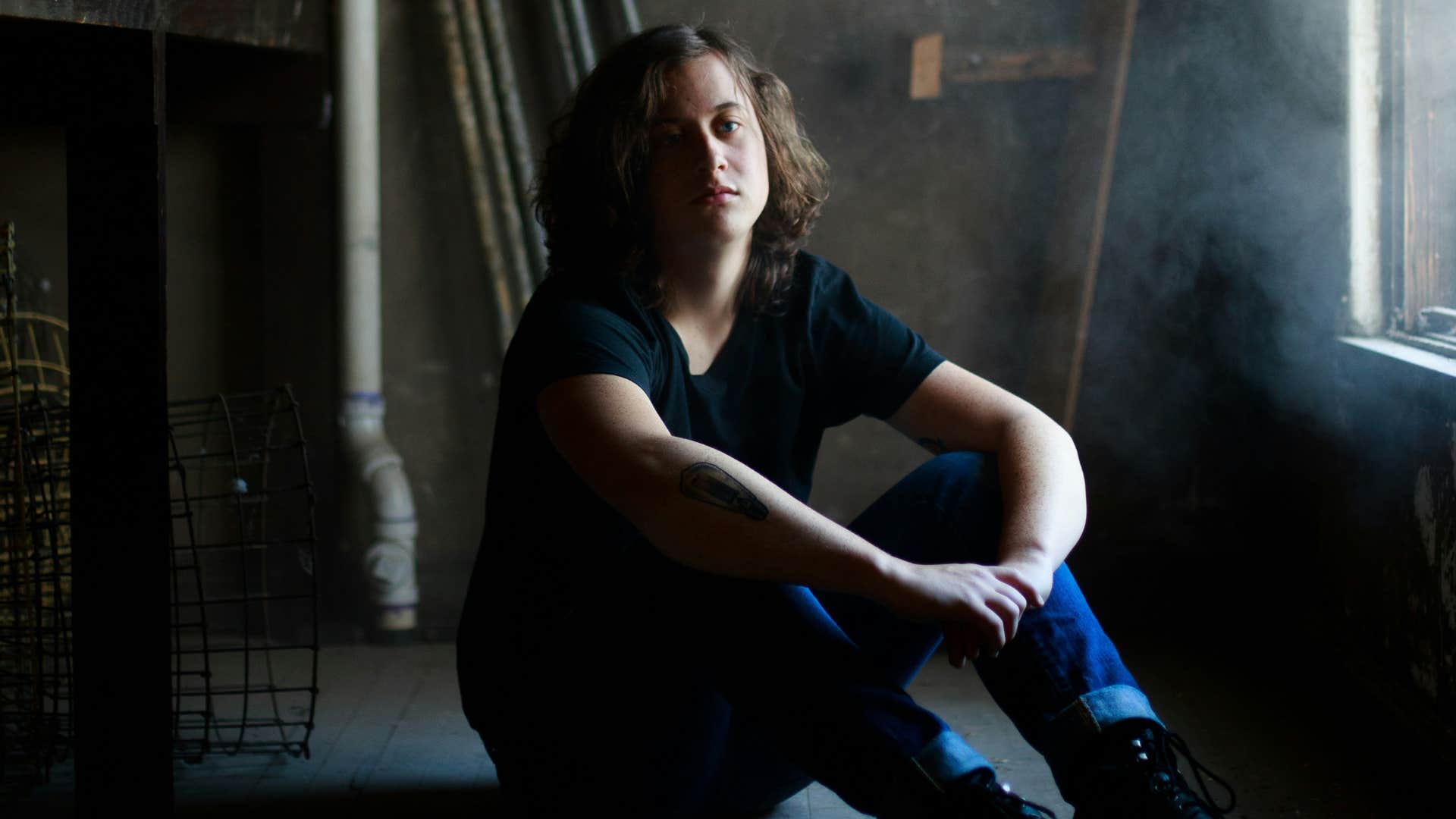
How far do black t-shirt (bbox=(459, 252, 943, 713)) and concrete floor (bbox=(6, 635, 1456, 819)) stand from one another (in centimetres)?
41

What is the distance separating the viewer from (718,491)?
4.60 feet

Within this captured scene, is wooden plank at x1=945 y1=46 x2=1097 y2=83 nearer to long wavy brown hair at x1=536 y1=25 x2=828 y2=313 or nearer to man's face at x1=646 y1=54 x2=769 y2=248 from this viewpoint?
long wavy brown hair at x1=536 y1=25 x2=828 y2=313

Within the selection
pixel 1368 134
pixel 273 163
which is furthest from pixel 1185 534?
pixel 273 163

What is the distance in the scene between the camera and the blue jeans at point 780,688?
135 centimetres

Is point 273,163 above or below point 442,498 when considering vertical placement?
above

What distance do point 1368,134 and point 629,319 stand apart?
1.42 m

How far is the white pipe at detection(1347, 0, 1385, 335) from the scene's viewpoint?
220cm

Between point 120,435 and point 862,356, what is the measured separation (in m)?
0.95

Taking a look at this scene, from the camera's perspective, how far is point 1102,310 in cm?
267

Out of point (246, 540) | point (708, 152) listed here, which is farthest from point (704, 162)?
point (246, 540)

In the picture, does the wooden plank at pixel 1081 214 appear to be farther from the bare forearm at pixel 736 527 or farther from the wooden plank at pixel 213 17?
the wooden plank at pixel 213 17

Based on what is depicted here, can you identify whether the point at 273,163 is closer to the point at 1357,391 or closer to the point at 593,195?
the point at 593,195

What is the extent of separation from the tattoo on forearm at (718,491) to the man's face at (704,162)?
41 centimetres

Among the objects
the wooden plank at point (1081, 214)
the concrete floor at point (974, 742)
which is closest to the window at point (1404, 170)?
the wooden plank at point (1081, 214)
